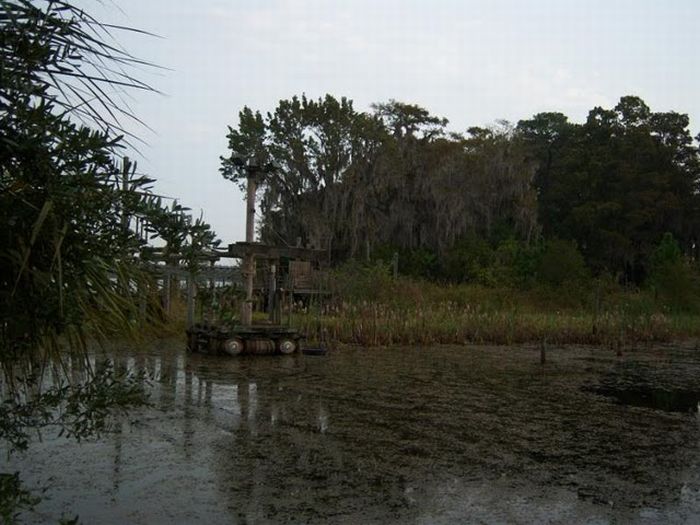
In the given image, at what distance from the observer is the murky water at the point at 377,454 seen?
509 cm

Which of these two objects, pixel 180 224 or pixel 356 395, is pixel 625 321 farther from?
pixel 180 224

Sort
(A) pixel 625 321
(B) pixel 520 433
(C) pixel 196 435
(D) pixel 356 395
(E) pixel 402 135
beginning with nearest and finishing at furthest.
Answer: (C) pixel 196 435 < (B) pixel 520 433 < (D) pixel 356 395 < (A) pixel 625 321 < (E) pixel 402 135

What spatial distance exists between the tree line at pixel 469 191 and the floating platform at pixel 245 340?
13529mm

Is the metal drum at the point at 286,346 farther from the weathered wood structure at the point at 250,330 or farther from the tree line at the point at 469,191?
the tree line at the point at 469,191

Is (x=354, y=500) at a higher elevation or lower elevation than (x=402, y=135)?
lower

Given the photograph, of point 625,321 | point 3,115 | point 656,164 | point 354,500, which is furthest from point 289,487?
point 656,164

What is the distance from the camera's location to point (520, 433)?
788 centimetres

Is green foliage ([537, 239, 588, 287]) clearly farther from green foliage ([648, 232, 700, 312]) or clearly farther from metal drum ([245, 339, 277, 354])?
metal drum ([245, 339, 277, 354])

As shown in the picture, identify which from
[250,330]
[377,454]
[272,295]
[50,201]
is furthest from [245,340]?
[50,201]

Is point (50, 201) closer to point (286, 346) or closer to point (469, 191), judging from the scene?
point (286, 346)

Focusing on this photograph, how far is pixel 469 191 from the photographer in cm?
3306

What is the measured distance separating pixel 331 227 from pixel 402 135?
6.52 m

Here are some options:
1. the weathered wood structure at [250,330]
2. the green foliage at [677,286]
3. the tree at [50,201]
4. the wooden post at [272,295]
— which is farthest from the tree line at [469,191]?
the tree at [50,201]

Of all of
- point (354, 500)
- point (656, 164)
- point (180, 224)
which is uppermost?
point (656, 164)
